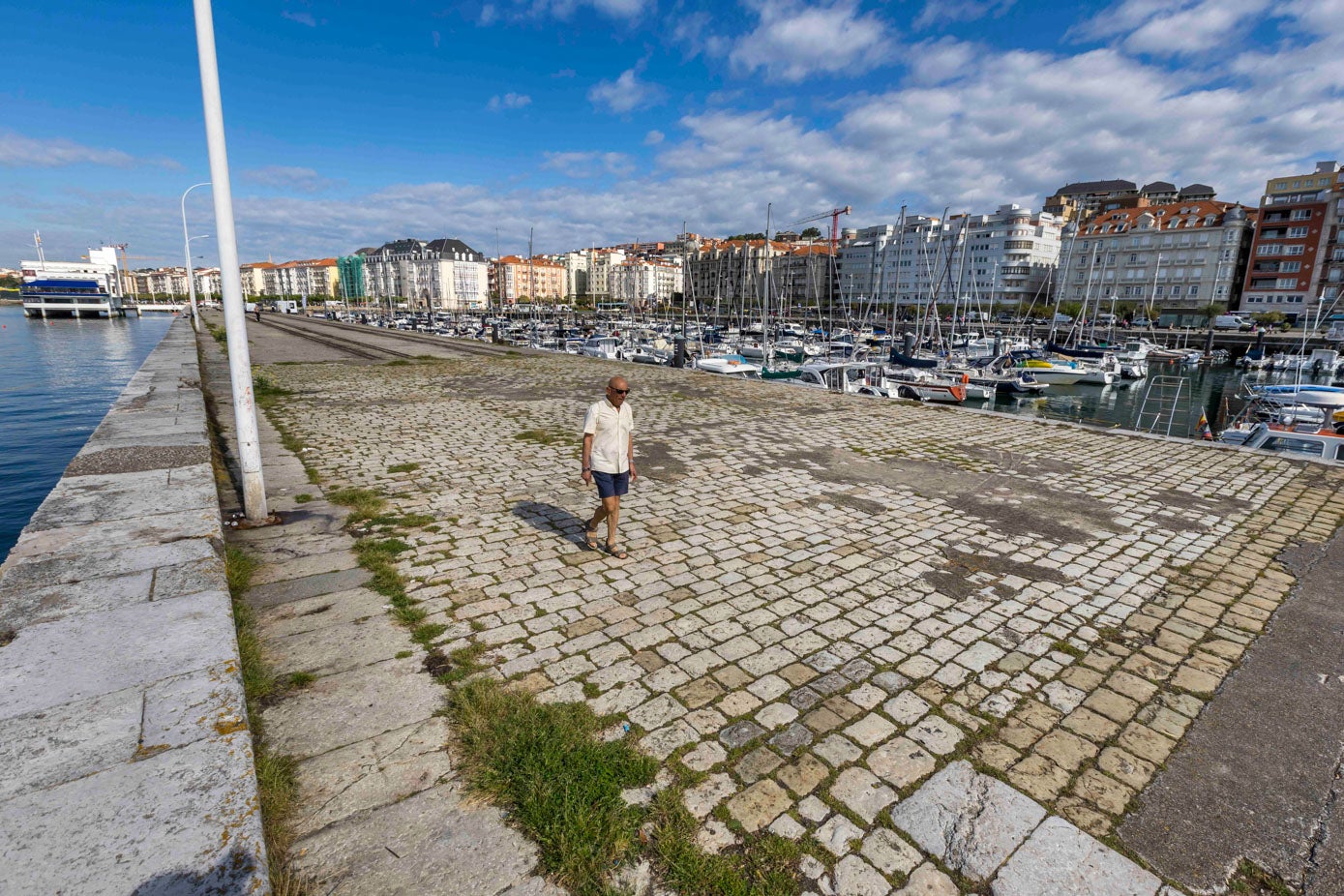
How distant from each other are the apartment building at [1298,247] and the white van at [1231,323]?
5.53 m

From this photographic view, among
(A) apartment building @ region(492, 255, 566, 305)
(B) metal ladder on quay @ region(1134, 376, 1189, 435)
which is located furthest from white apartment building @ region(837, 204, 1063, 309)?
(A) apartment building @ region(492, 255, 566, 305)

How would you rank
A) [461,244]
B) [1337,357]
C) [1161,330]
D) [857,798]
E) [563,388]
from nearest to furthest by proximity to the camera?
[857,798]
[563,388]
[1337,357]
[1161,330]
[461,244]

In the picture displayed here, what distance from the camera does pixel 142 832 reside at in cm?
230

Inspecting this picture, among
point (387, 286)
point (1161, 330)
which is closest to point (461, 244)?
point (387, 286)

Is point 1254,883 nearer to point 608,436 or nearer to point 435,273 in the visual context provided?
point 608,436

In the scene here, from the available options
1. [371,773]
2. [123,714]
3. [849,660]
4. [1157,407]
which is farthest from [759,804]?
[1157,407]

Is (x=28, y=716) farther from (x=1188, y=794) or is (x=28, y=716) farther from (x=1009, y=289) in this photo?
(x=1009, y=289)

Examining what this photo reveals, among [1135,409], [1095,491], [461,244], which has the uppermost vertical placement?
[461,244]

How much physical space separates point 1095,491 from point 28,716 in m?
10.9

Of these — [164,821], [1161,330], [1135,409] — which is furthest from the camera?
[1161,330]

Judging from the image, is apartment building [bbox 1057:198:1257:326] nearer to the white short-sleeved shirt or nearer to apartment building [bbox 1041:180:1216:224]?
apartment building [bbox 1041:180:1216:224]

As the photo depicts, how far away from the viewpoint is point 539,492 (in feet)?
27.2

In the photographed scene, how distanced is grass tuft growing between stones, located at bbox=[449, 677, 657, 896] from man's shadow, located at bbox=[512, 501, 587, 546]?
2.90 metres

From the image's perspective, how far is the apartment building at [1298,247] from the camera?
237ft
